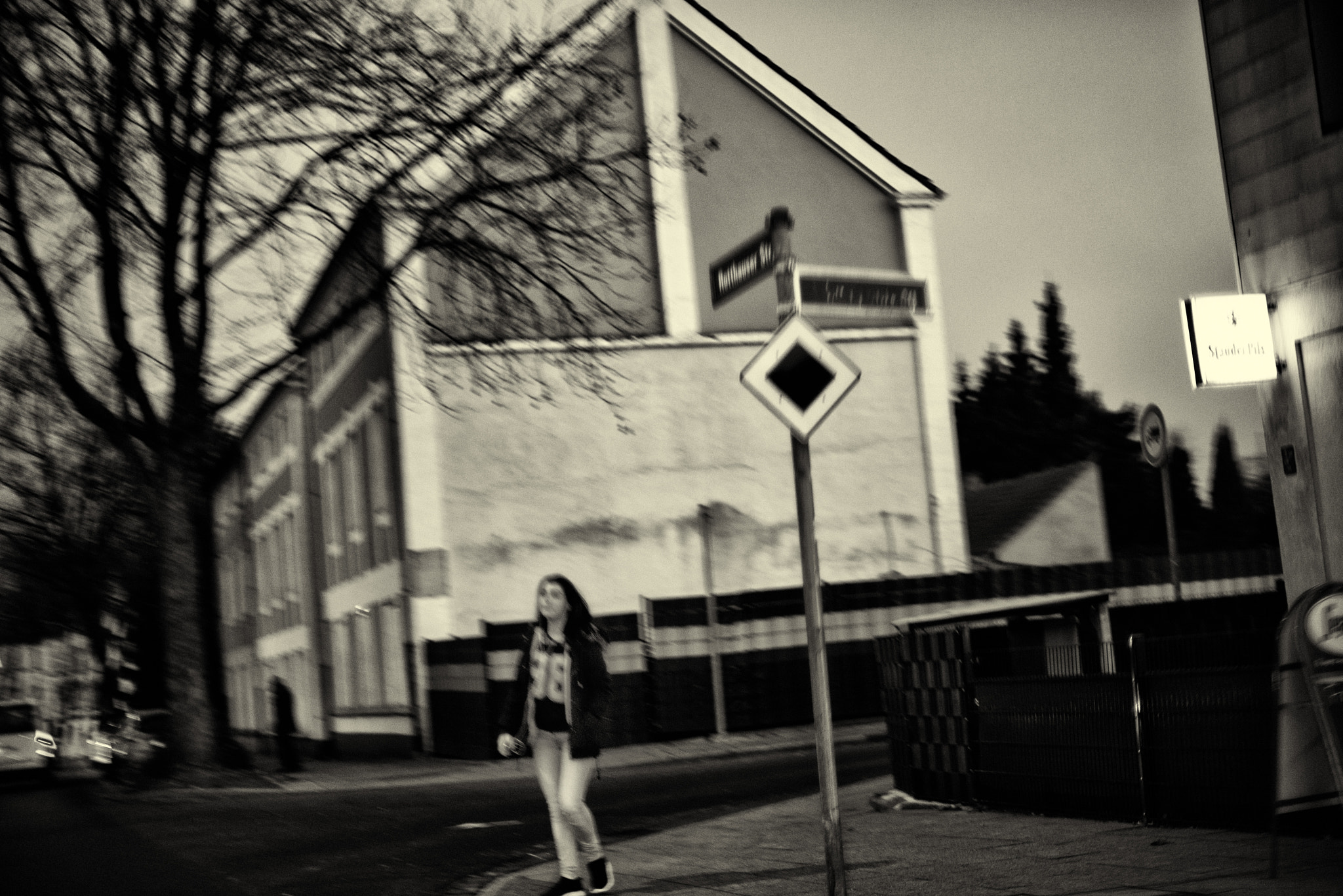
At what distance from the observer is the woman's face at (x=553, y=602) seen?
9.05 m

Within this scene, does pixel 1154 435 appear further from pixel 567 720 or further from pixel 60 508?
pixel 60 508

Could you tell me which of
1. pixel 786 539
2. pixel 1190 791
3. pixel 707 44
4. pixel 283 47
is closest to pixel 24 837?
pixel 283 47

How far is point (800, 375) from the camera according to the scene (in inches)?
313

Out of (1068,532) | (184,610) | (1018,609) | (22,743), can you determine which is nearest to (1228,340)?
(1018,609)

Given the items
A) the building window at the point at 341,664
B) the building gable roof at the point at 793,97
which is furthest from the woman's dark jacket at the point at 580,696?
the building window at the point at 341,664

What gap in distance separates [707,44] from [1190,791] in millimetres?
22555

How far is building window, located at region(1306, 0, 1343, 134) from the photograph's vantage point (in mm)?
10102

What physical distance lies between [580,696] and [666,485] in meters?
19.4

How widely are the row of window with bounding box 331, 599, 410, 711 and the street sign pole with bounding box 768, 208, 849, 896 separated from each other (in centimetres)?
2068

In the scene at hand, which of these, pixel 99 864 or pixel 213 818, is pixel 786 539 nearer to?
pixel 213 818

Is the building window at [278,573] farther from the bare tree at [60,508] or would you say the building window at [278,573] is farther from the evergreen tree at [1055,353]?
the evergreen tree at [1055,353]

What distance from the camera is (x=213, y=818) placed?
656 inches

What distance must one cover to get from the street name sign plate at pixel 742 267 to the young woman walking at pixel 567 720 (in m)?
1.81

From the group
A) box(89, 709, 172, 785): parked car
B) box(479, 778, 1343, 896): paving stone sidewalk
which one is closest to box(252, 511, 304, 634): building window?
box(89, 709, 172, 785): parked car
